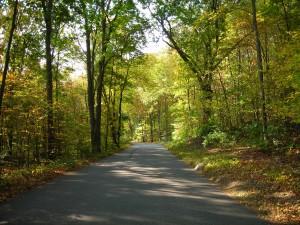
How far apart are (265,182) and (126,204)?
4.30 m

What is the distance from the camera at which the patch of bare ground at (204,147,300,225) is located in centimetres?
677

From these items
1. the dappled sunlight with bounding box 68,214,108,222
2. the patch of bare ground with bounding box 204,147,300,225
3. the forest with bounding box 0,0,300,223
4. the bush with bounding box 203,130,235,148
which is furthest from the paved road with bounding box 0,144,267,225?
the bush with bounding box 203,130,235,148

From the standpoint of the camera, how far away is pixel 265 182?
8.99m

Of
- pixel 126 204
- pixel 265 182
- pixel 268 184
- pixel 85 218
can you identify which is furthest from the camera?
pixel 265 182

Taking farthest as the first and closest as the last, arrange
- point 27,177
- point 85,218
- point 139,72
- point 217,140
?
point 139,72 → point 217,140 → point 27,177 → point 85,218

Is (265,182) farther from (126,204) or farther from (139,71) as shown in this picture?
(139,71)

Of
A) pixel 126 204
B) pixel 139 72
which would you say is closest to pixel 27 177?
pixel 126 204

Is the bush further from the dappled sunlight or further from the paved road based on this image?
the dappled sunlight

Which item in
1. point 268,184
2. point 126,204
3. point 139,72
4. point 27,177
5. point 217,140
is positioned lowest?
point 126,204

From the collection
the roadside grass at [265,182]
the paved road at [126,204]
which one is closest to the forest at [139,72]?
the roadside grass at [265,182]

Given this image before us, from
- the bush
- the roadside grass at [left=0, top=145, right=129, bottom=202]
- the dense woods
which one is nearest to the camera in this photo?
the roadside grass at [left=0, top=145, right=129, bottom=202]

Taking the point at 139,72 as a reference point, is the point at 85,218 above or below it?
below

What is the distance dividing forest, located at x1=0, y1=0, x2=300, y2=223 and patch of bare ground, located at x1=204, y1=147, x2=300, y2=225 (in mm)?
2002

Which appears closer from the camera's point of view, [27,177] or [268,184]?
[268,184]
